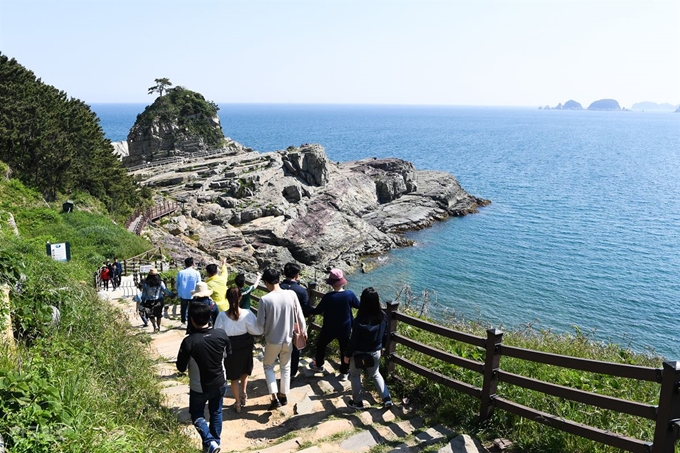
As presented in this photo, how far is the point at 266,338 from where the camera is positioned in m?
7.13

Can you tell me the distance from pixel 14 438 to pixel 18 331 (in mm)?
2929

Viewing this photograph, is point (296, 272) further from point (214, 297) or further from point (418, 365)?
point (418, 365)

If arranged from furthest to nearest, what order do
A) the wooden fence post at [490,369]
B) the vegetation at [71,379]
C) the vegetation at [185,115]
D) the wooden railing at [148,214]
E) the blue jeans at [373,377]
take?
the vegetation at [185,115] → the wooden railing at [148,214] → the blue jeans at [373,377] → the wooden fence post at [490,369] → the vegetation at [71,379]

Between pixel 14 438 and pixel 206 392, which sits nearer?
pixel 14 438

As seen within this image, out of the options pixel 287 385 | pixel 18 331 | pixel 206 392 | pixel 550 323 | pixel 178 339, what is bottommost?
pixel 550 323

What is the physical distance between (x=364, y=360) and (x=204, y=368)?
2.22 meters

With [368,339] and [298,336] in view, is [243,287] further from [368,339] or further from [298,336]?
[368,339]

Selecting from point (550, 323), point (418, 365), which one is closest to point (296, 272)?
point (418, 365)

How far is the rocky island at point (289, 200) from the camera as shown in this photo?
4022cm

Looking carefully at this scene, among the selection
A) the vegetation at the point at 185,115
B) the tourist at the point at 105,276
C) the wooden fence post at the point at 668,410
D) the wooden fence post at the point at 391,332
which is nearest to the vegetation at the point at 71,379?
the wooden fence post at the point at 391,332

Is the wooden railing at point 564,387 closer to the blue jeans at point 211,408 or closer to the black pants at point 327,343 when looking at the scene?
the black pants at point 327,343

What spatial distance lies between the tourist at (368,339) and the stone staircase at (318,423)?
0.37 m

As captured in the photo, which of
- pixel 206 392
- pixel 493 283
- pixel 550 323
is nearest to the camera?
pixel 206 392

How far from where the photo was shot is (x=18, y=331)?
6.36 metres
